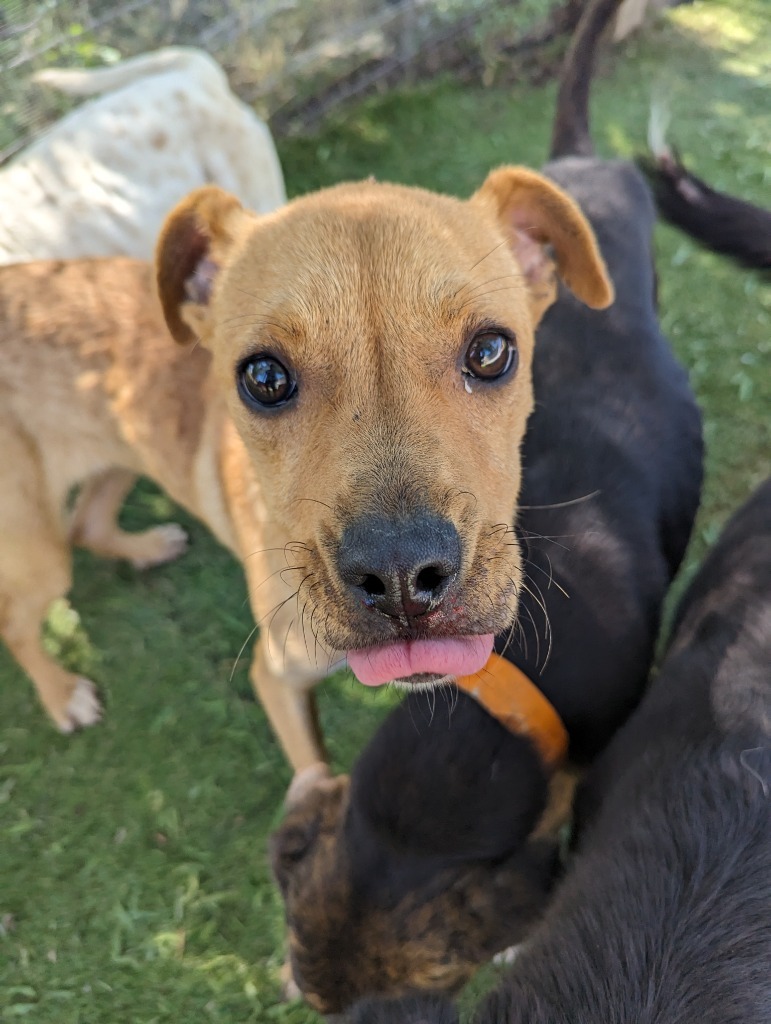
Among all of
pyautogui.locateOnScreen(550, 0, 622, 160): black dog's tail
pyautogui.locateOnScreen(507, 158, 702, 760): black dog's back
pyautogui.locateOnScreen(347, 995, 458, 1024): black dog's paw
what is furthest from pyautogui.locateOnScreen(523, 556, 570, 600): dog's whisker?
pyautogui.locateOnScreen(550, 0, 622, 160): black dog's tail

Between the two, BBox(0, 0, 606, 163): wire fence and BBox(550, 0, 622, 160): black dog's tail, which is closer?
BBox(550, 0, 622, 160): black dog's tail

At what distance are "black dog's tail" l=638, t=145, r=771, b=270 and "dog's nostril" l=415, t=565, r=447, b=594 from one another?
101 inches

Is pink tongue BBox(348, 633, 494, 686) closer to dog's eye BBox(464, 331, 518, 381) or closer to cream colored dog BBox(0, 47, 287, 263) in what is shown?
dog's eye BBox(464, 331, 518, 381)

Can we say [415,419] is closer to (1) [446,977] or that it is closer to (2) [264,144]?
(1) [446,977]

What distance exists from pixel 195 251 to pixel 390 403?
124 cm

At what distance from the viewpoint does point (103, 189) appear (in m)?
4.09

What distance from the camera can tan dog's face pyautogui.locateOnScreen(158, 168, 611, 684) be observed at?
1.79m

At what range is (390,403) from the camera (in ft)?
6.43

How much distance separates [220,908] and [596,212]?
3.72 m

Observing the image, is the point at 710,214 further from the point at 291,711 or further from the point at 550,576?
the point at 291,711

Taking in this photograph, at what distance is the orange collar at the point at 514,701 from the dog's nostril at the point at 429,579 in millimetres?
624

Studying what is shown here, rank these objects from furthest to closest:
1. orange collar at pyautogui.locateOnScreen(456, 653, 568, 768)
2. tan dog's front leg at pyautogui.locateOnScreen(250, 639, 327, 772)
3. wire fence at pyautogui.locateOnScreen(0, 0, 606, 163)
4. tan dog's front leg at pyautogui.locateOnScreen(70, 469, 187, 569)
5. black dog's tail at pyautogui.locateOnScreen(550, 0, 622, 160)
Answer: wire fence at pyautogui.locateOnScreen(0, 0, 606, 163) → tan dog's front leg at pyautogui.locateOnScreen(70, 469, 187, 569) → black dog's tail at pyautogui.locateOnScreen(550, 0, 622, 160) → tan dog's front leg at pyautogui.locateOnScreen(250, 639, 327, 772) → orange collar at pyautogui.locateOnScreen(456, 653, 568, 768)

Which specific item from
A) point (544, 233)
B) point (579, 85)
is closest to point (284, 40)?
point (579, 85)

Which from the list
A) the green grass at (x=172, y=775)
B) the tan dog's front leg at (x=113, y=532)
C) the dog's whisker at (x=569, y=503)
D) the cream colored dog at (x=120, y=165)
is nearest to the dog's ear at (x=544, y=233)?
the dog's whisker at (x=569, y=503)
